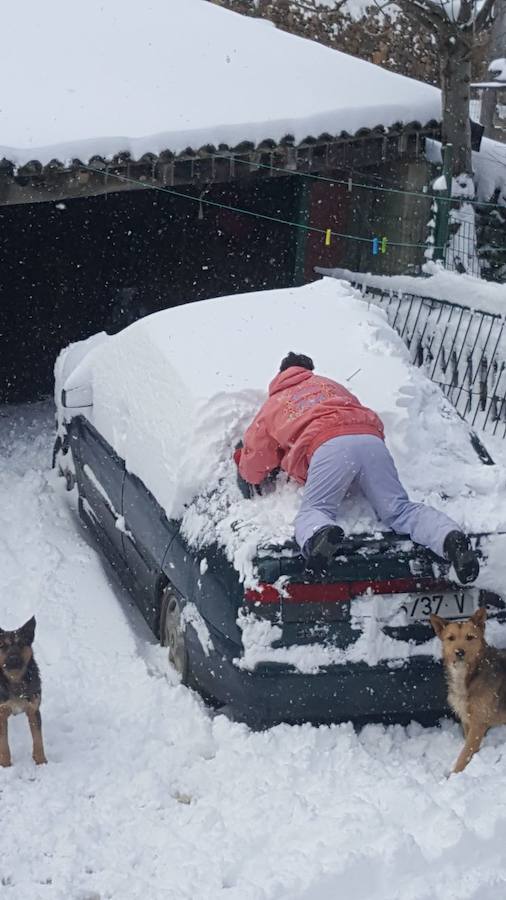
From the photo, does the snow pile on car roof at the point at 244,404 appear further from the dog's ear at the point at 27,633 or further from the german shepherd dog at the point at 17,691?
the german shepherd dog at the point at 17,691

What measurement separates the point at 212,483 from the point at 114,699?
115 cm

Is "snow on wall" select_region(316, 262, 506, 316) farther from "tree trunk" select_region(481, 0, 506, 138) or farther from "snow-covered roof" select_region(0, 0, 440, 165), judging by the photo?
"tree trunk" select_region(481, 0, 506, 138)

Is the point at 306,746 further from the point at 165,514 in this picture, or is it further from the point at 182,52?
the point at 182,52

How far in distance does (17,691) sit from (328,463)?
1671 mm

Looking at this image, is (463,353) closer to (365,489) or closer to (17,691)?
(365,489)

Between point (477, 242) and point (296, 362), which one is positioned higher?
point (296, 362)

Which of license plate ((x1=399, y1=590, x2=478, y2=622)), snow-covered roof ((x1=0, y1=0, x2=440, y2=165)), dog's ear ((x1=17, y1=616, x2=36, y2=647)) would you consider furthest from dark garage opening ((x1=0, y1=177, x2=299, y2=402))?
license plate ((x1=399, y1=590, x2=478, y2=622))

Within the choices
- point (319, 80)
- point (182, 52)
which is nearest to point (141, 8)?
point (182, 52)

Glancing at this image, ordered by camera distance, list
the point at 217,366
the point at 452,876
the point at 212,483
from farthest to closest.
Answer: the point at 217,366 → the point at 212,483 → the point at 452,876

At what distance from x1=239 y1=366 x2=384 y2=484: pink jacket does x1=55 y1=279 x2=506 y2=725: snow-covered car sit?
15 cm

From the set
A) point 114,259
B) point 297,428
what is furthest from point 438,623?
point 114,259

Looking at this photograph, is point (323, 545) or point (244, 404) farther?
point (244, 404)

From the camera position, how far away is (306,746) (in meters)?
4.25

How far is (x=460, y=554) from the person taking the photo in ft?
13.3
